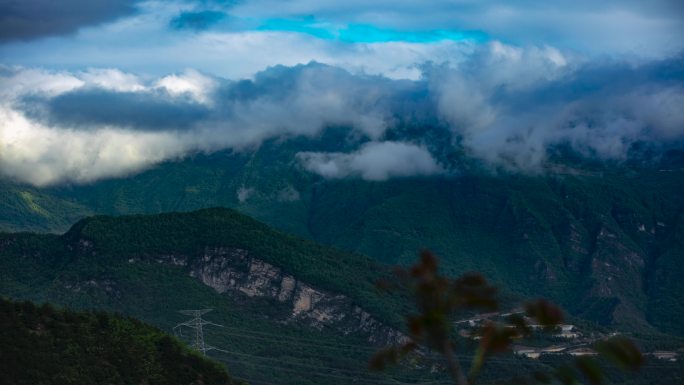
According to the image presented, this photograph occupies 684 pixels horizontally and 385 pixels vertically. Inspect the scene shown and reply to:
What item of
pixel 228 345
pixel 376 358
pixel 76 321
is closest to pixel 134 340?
pixel 76 321

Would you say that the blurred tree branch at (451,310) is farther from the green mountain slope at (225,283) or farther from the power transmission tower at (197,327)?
the green mountain slope at (225,283)

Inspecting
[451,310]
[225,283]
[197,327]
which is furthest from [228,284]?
[451,310]

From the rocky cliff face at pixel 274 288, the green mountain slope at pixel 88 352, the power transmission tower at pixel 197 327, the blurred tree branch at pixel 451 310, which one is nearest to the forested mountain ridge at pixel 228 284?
the rocky cliff face at pixel 274 288

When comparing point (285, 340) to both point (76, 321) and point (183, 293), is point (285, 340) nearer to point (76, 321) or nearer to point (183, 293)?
point (183, 293)

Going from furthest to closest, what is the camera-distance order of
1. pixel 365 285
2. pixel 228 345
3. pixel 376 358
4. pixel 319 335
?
pixel 365 285 → pixel 319 335 → pixel 228 345 → pixel 376 358

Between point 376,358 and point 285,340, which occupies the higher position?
point 376,358

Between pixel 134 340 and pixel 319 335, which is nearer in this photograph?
pixel 134 340

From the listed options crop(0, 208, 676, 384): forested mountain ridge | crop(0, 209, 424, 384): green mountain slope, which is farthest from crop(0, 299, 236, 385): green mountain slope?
crop(0, 209, 424, 384): green mountain slope
